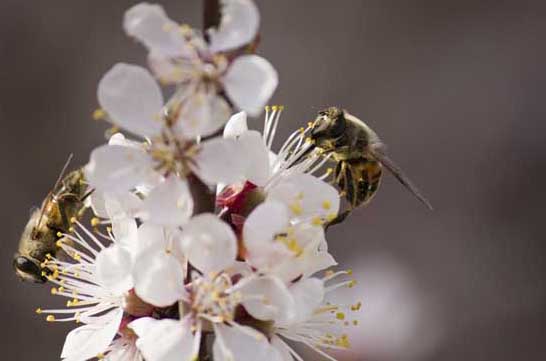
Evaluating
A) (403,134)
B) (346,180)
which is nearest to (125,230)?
(346,180)

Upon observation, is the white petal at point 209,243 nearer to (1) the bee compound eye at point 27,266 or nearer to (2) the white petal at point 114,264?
(2) the white petal at point 114,264

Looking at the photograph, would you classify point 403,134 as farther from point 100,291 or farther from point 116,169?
point 116,169

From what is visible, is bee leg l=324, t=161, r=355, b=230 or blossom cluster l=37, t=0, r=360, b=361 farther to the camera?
bee leg l=324, t=161, r=355, b=230

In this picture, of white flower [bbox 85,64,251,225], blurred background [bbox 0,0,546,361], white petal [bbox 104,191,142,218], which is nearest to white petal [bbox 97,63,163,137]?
white flower [bbox 85,64,251,225]

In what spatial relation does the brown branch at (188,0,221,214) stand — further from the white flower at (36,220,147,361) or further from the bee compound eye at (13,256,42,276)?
the bee compound eye at (13,256,42,276)

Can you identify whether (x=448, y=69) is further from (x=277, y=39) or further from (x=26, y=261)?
(x=26, y=261)

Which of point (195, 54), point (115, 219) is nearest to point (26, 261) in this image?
point (115, 219)

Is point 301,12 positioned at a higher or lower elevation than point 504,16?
lower
